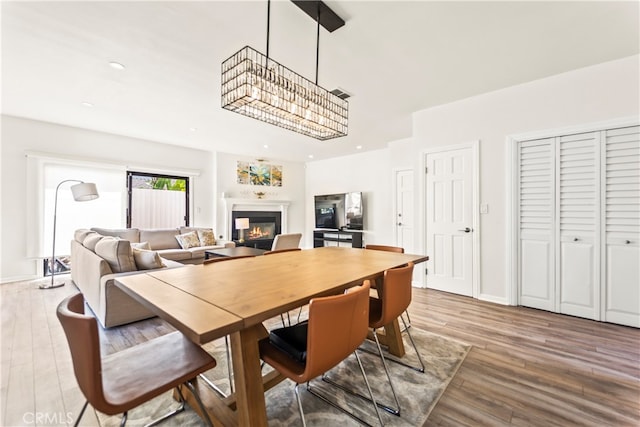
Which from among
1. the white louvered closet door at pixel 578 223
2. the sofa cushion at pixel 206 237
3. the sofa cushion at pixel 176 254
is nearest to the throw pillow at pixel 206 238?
the sofa cushion at pixel 206 237

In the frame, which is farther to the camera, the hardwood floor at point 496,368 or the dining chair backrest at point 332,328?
the hardwood floor at point 496,368

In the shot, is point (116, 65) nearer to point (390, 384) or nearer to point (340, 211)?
point (390, 384)

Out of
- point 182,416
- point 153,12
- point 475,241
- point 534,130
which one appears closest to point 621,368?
point 475,241

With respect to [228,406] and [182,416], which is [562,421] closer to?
[228,406]

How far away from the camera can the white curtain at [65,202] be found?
4.38 m

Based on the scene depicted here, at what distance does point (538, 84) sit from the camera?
3041 millimetres

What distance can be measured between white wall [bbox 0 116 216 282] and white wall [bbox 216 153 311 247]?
53.9 inches

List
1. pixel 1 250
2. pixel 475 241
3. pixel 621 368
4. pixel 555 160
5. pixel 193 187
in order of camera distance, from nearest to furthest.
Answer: pixel 621 368
pixel 555 160
pixel 475 241
pixel 1 250
pixel 193 187

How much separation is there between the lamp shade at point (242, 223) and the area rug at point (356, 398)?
15.2ft

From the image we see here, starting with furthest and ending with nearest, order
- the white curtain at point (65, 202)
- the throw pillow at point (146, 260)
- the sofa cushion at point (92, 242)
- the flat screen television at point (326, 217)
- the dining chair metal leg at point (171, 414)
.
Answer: the flat screen television at point (326, 217)
the white curtain at point (65, 202)
the sofa cushion at point (92, 242)
the throw pillow at point (146, 260)
the dining chair metal leg at point (171, 414)

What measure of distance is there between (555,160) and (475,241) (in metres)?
1.24

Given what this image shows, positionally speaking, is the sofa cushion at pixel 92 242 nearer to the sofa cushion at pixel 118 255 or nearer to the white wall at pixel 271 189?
the sofa cushion at pixel 118 255

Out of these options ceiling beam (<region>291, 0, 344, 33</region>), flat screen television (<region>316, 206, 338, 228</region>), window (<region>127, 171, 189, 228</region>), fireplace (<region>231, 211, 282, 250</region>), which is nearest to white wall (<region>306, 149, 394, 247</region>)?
flat screen television (<region>316, 206, 338, 228</region>)

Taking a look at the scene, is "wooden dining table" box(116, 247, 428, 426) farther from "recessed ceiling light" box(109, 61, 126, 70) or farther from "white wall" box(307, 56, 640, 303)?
"recessed ceiling light" box(109, 61, 126, 70)
